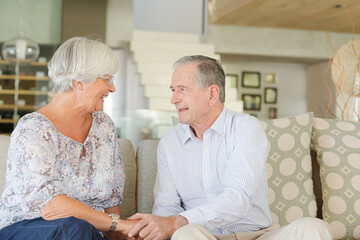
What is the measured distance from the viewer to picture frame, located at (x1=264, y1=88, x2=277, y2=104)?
9398 millimetres

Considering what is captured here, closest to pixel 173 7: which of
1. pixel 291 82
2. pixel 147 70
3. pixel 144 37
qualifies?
pixel 144 37

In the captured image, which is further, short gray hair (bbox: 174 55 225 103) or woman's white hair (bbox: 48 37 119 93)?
short gray hair (bbox: 174 55 225 103)

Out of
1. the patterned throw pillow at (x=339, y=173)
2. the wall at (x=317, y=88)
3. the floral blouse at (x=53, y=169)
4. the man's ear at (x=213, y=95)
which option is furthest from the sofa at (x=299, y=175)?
the wall at (x=317, y=88)

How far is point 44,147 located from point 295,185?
1.26 metres

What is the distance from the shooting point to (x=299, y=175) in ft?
7.60

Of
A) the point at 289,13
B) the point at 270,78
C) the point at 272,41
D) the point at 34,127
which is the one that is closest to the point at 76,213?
the point at 34,127

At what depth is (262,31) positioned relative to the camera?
7984mm

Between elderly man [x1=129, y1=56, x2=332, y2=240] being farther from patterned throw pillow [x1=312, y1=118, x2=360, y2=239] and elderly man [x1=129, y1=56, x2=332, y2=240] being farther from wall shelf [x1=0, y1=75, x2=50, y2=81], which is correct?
wall shelf [x1=0, y1=75, x2=50, y2=81]

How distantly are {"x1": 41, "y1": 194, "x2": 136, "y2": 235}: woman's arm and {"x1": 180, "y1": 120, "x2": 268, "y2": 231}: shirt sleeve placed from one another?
0.24 m

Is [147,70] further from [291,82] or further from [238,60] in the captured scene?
[291,82]

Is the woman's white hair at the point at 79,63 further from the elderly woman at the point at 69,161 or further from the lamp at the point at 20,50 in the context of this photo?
the lamp at the point at 20,50

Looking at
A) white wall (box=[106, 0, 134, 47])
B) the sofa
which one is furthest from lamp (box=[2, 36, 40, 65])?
the sofa

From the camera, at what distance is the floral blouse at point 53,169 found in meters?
1.56

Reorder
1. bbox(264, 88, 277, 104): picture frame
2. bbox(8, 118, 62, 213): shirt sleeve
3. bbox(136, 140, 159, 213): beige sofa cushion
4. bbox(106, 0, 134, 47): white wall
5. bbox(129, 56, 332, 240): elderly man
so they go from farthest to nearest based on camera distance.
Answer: bbox(264, 88, 277, 104): picture frame → bbox(106, 0, 134, 47): white wall → bbox(136, 140, 159, 213): beige sofa cushion → bbox(129, 56, 332, 240): elderly man → bbox(8, 118, 62, 213): shirt sleeve
